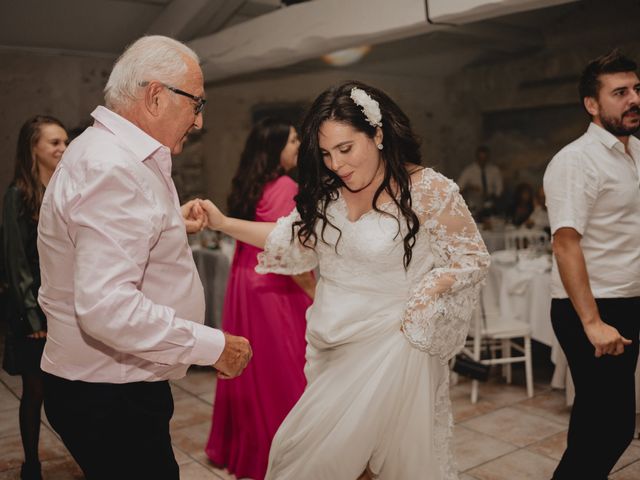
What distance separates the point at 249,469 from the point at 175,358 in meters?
1.75

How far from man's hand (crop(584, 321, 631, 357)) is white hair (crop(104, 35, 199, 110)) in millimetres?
1560

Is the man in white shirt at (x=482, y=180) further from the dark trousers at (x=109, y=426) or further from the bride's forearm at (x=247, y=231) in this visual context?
the dark trousers at (x=109, y=426)

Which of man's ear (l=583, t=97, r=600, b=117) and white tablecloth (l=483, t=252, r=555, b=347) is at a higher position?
man's ear (l=583, t=97, r=600, b=117)

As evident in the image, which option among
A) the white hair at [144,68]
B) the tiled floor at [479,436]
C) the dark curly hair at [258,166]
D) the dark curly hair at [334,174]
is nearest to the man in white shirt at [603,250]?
the dark curly hair at [334,174]

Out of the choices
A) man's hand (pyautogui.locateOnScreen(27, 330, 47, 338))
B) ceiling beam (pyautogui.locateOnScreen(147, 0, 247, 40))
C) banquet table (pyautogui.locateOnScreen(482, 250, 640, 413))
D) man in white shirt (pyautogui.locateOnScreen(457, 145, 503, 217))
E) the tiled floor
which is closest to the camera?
man's hand (pyautogui.locateOnScreen(27, 330, 47, 338))

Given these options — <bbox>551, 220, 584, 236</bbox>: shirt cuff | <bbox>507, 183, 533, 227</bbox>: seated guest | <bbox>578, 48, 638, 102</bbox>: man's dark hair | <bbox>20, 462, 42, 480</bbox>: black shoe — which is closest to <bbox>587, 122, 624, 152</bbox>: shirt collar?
<bbox>578, 48, 638, 102</bbox>: man's dark hair

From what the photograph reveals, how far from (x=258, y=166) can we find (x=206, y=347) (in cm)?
177

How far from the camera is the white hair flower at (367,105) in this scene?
1842 mm

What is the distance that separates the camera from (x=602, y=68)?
2.25m

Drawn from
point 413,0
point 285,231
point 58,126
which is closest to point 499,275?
point 413,0

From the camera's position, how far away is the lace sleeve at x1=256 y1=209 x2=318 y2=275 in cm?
212

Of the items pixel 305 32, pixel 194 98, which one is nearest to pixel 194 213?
pixel 194 98

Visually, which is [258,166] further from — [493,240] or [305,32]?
[493,240]

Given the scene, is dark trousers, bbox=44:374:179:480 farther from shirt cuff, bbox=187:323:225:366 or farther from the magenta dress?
the magenta dress
